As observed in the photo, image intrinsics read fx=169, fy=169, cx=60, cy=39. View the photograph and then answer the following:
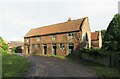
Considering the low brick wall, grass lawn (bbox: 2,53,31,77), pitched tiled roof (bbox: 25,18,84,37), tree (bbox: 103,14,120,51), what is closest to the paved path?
grass lawn (bbox: 2,53,31,77)

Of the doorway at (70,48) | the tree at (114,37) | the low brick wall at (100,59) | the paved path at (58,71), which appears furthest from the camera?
the doorway at (70,48)

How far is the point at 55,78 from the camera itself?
15.7 m

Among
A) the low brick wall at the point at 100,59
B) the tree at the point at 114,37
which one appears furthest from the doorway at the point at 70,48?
the tree at the point at 114,37

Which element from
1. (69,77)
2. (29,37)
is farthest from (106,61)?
(29,37)

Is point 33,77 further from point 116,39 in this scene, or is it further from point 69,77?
point 116,39

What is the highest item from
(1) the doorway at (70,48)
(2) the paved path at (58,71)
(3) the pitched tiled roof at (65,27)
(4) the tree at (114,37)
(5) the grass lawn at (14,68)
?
(3) the pitched tiled roof at (65,27)

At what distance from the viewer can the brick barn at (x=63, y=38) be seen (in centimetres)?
4011

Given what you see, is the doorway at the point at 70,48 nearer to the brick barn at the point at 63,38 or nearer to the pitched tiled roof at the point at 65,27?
the brick barn at the point at 63,38

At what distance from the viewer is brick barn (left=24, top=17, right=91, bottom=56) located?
40112 millimetres

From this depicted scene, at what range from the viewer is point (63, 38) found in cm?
4231

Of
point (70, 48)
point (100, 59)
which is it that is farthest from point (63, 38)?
point (100, 59)

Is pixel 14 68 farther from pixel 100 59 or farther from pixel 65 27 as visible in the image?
pixel 65 27

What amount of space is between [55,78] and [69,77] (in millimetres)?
1521

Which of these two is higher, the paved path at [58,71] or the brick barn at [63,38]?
the brick barn at [63,38]
